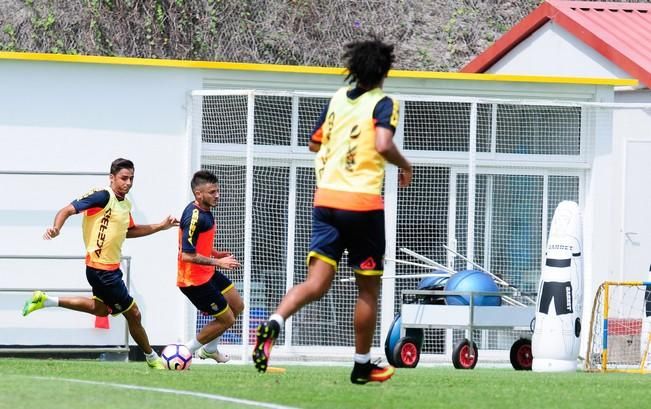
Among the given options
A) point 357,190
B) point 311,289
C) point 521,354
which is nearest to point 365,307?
point 311,289

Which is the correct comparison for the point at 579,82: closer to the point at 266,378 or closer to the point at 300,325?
the point at 300,325

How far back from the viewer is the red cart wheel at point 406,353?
50.3 feet

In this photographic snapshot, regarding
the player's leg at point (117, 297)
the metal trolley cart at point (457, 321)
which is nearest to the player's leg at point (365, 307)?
the player's leg at point (117, 297)

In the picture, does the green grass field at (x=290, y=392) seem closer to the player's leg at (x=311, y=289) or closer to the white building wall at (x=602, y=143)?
the player's leg at (x=311, y=289)

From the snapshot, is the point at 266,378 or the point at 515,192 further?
the point at 515,192

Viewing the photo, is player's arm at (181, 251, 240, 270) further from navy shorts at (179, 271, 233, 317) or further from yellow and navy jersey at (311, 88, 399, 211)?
yellow and navy jersey at (311, 88, 399, 211)

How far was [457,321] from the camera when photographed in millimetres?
15281

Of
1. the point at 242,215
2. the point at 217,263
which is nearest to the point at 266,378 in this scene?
the point at 217,263

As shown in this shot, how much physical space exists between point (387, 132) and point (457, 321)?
686cm

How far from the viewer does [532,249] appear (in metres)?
18.0

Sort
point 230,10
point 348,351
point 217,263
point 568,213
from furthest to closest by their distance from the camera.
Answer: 1. point 230,10
2. point 348,351
3. point 568,213
4. point 217,263

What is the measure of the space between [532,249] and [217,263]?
268 inches

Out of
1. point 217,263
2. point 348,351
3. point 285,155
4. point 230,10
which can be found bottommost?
point 348,351

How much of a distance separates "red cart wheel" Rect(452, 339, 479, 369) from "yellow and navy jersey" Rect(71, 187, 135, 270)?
4.03 m
